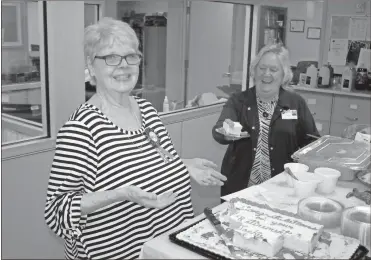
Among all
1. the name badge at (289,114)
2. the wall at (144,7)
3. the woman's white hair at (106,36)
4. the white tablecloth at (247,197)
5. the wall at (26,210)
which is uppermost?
the wall at (144,7)

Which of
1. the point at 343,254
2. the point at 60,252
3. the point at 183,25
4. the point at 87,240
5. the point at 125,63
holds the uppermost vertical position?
the point at 183,25

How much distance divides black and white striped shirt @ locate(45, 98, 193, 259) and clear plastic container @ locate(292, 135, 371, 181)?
60 centimetres

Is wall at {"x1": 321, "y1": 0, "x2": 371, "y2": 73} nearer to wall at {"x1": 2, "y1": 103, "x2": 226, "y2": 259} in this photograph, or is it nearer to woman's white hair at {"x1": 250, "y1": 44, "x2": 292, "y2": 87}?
woman's white hair at {"x1": 250, "y1": 44, "x2": 292, "y2": 87}

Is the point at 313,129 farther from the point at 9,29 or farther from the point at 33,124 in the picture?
the point at 9,29

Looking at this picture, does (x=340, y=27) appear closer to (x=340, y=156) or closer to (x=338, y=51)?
(x=338, y=51)

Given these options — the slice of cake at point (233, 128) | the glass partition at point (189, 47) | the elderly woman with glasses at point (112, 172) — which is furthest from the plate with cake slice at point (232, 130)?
the glass partition at point (189, 47)

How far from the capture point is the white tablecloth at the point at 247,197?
45.2 inches

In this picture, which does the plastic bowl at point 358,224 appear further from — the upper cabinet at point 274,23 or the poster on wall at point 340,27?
the poster on wall at point 340,27

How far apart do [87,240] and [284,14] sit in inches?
184

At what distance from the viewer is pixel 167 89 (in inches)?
172

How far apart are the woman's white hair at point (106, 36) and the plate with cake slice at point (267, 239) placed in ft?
2.36

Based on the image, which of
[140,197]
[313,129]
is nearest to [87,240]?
[140,197]

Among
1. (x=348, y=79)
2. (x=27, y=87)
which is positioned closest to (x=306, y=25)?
(x=348, y=79)

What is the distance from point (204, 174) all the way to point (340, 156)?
607 mm
